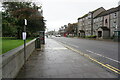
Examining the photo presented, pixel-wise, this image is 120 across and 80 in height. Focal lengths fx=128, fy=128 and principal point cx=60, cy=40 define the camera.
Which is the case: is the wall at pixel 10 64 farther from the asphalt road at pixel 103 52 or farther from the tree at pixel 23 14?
the tree at pixel 23 14

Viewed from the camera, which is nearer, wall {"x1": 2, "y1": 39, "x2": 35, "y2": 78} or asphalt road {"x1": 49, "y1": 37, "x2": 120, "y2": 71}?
wall {"x1": 2, "y1": 39, "x2": 35, "y2": 78}

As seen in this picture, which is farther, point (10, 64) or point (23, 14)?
point (23, 14)

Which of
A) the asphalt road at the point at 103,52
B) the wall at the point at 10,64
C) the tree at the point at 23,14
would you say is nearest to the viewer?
the wall at the point at 10,64

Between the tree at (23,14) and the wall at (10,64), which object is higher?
the tree at (23,14)

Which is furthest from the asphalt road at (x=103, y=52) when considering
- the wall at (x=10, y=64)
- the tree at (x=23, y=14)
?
the tree at (x=23, y=14)

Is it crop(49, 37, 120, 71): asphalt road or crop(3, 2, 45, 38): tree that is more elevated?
crop(3, 2, 45, 38): tree

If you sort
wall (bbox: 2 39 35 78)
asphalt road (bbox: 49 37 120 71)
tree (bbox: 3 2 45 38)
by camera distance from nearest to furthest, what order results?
wall (bbox: 2 39 35 78) → asphalt road (bbox: 49 37 120 71) → tree (bbox: 3 2 45 38)

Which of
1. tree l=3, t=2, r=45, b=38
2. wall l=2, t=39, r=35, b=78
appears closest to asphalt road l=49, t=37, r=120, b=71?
wall l=2, t=39, r=35, b=78

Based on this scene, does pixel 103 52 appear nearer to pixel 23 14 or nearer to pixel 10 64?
pixel 10 64

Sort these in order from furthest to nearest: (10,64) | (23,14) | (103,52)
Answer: (23,14) < (103,52) < (10,64)

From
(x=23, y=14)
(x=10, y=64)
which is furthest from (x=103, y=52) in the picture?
(x=23, y=14)

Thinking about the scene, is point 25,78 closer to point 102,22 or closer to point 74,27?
point 102,22

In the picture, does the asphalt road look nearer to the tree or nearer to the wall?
the wall

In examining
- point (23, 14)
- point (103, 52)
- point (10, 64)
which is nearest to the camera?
point (10, 64)
